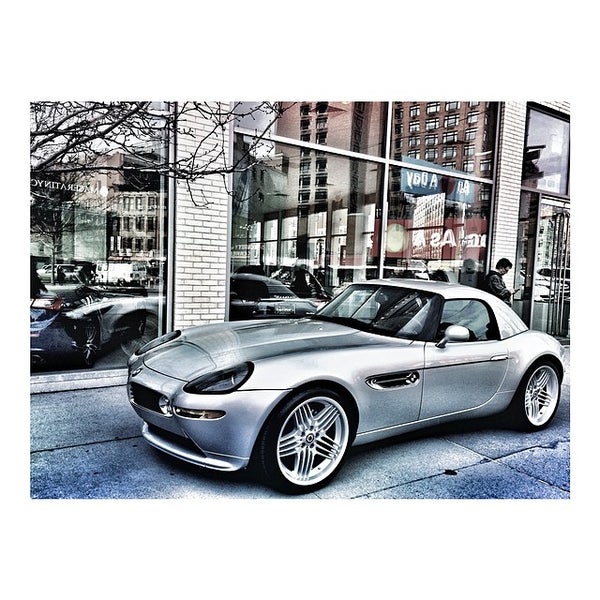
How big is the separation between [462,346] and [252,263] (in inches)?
114

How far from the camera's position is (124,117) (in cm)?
380

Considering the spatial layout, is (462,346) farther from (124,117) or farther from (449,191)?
(449,191)

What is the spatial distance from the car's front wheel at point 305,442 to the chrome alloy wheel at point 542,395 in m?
1.94

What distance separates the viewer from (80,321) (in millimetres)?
5254

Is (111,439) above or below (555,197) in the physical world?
below

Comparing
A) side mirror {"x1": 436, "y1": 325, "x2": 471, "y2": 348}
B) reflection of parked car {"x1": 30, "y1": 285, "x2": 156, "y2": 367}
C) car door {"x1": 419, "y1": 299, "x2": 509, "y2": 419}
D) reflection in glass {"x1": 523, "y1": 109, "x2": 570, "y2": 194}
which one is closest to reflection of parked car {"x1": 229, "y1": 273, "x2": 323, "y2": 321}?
reflection of parked car {"x1": 30, "y1": 285, "x2": 156, "y2": 367}

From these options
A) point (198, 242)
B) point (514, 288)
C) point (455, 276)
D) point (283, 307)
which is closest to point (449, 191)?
point (455, 276)

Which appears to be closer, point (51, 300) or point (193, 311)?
point (51, 300)

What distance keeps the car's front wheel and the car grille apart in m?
0.72

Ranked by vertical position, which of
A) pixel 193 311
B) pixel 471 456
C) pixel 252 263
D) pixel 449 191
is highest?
pixel 449 191

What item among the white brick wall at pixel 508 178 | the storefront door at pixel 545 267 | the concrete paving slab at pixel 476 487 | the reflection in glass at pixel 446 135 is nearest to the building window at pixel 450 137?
the reflection in glass at pixel 446 135

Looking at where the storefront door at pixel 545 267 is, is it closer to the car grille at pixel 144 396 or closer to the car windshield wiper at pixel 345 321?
the car windshield wiper at pixel 345 321

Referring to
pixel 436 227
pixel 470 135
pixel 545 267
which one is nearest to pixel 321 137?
→ pixel 436 227

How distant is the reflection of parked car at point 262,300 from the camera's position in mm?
5695
